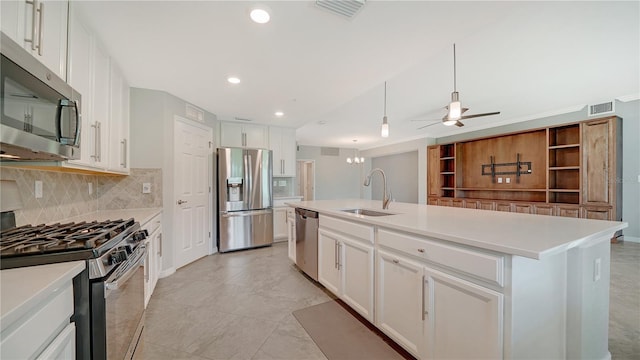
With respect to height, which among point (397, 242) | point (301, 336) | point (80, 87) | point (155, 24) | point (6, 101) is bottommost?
point (301, 336)

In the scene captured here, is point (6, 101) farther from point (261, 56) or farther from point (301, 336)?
point (301, 336)

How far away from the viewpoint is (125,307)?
4.30 feet

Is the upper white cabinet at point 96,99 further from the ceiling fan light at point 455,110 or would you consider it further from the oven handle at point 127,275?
the ceiling fan light at point 455,110

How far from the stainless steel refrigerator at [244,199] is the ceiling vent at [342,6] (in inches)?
120

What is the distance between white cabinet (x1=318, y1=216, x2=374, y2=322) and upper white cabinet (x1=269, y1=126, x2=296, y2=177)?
2.82 metres

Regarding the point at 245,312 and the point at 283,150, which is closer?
the point at 245,312

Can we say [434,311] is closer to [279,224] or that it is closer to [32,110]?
[32,110]

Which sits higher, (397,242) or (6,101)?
(6,101)

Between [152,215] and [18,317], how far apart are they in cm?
205

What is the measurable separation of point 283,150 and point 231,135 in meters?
1.10

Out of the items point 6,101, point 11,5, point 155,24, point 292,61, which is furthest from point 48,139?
point 292,61

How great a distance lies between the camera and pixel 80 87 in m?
1.67

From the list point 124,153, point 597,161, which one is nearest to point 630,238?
point 597,161

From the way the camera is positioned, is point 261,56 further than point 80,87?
Yes
